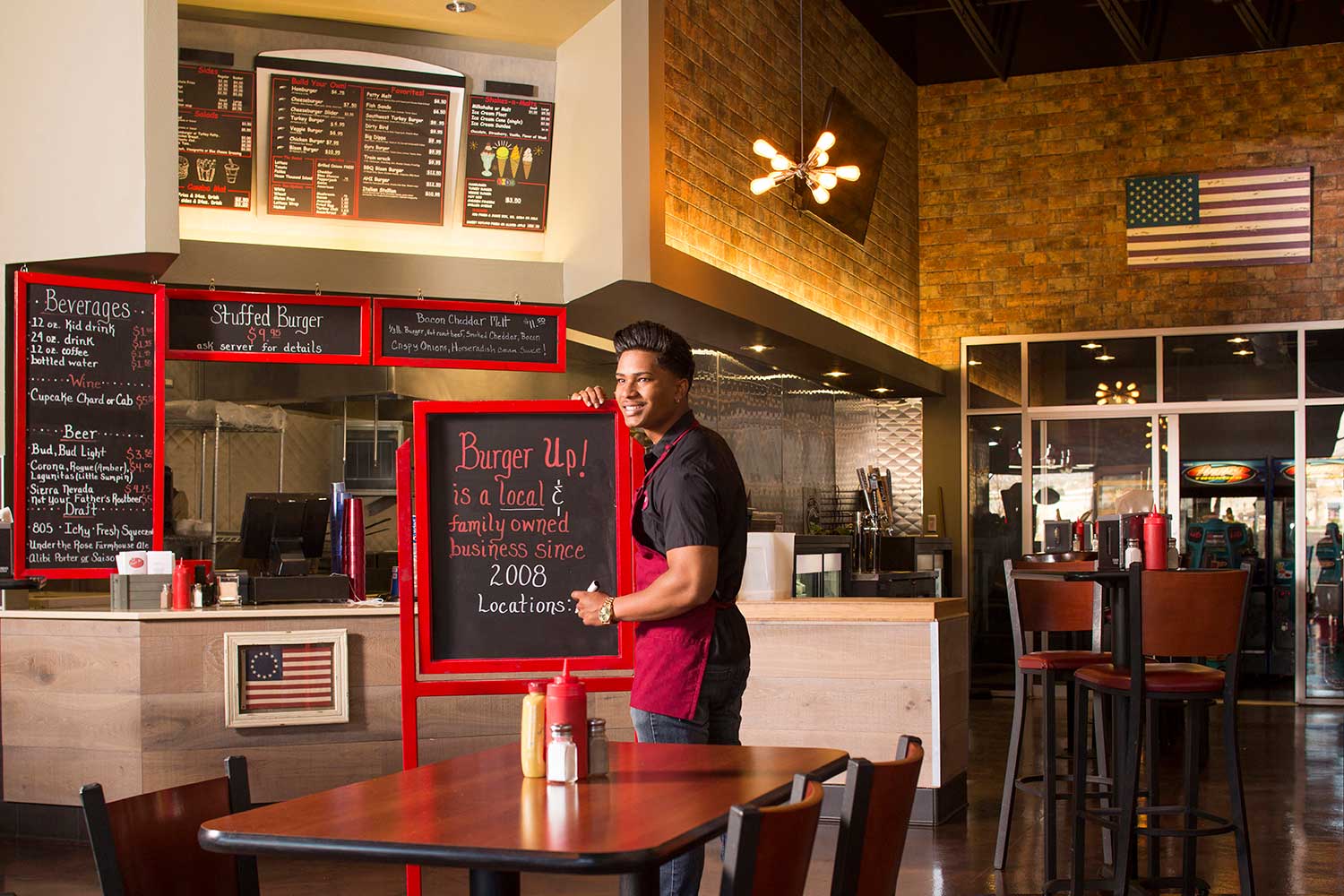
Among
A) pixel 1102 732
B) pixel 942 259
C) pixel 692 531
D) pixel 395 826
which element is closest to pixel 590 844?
pixel 395 826

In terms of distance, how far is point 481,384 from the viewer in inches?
301

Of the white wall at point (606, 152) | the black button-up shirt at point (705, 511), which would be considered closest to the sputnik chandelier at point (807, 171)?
the white wall at point (606, 152)

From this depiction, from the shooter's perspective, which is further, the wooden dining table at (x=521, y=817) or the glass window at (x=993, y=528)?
the glass window at (x=993, y=528)

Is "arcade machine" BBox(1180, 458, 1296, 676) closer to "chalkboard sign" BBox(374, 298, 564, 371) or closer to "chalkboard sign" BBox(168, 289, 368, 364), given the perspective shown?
"chalkboard sign" BBox(374, 298, 564, 371)

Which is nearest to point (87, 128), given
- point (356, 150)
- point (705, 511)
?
point (356, 150)

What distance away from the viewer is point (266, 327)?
6094 millimetres

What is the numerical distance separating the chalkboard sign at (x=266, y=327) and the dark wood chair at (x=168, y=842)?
3.90m

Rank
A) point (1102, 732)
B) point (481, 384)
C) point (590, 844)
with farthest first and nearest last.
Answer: point (481, 384) < point (1102, 732) < point (590, 844)

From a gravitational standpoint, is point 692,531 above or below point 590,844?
above

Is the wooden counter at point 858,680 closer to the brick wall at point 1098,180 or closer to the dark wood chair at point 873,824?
the dark wood chair at point 873,824

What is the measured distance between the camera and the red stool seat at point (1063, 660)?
480 centimetres

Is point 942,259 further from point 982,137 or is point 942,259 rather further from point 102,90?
point 102,90

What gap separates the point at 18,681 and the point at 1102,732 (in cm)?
430

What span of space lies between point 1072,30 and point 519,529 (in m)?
9.12
